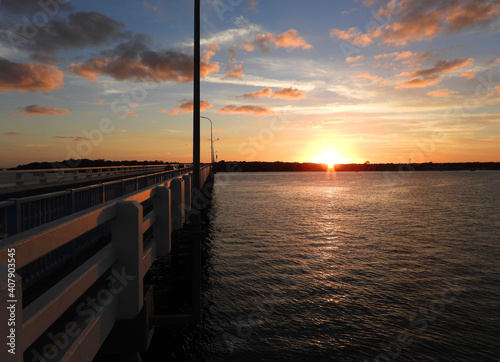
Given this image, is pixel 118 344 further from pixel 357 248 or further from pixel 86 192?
pixel 357 248

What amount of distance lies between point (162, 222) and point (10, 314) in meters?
5.78

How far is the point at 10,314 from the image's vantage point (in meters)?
1.92

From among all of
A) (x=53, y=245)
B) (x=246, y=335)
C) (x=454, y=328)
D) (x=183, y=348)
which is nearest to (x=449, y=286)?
(x=454, y=328)

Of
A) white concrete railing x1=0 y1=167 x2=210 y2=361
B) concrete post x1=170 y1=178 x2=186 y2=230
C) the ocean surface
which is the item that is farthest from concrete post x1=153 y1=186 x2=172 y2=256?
the ocean surface

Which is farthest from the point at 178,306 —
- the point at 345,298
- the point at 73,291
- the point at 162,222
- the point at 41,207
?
the point at 73,291

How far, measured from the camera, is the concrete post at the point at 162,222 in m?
7.54

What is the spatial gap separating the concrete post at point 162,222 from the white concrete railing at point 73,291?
1842mm

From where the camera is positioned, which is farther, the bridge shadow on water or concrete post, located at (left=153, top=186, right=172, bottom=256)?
the bridge shadow on water

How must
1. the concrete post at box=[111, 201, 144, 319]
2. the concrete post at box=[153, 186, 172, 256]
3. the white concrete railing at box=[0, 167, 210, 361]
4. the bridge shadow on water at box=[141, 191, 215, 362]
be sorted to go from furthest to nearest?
the bridge shadow on water at box=[141, 191, 215, 362], the concrete post at box=[153, 186, 172, 256], the concrete post at box=[111, 201, 144, 319], the white concrete railing at box=[0, 167, 210, 361]

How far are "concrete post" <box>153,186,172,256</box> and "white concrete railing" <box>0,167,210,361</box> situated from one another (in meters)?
1.84

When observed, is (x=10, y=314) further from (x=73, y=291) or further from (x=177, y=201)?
(x=177, y=201)

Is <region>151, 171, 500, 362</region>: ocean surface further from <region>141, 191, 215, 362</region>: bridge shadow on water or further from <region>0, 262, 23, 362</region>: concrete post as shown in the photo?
<region>0, 262, 23, 362</region>: concrete post

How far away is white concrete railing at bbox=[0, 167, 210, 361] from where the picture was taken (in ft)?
6.47

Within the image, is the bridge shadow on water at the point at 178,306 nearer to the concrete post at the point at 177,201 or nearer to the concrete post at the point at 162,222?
the concrete post at the point at 177,201
